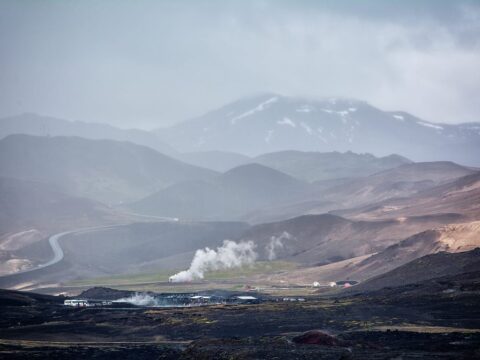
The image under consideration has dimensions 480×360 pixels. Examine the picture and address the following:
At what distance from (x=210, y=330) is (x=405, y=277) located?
45847 millimetres

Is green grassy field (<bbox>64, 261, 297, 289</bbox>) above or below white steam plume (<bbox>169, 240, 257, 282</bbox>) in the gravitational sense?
below

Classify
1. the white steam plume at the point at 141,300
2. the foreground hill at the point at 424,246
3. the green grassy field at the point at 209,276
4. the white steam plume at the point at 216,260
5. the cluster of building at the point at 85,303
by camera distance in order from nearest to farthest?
the cluster of building at the point at 85,303 → the white steam plume at the point at 141,300 → the foreground hill at the point at 424,246 → the green grassy field at the point at 209,276 → the white steam plume at the point at 216,260

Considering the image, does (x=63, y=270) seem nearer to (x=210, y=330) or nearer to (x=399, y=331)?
(x=210, y=330)

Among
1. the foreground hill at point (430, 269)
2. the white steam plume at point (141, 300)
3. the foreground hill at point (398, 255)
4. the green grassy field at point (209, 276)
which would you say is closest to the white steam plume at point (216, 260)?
the green grassy field at point (209, 276)

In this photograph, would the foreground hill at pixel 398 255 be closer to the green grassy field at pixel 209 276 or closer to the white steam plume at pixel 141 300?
the green grassy field at pixel 209 276

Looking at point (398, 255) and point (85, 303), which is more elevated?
point (398, 255)

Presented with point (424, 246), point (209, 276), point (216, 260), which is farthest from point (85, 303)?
point (216, 260)

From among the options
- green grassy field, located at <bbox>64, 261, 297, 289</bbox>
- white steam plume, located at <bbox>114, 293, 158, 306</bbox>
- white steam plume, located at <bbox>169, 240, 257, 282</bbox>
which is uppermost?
white steam plume, located at <bbox>169, 240, 257, 282</bbox>

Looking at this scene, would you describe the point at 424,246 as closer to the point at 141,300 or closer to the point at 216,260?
the point at 141,300

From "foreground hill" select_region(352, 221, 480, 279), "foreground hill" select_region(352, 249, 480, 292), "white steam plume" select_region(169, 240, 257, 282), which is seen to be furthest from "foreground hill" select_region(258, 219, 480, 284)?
"white steam plume" select_region(169, 240, 257, 282)

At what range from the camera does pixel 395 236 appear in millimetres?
183625

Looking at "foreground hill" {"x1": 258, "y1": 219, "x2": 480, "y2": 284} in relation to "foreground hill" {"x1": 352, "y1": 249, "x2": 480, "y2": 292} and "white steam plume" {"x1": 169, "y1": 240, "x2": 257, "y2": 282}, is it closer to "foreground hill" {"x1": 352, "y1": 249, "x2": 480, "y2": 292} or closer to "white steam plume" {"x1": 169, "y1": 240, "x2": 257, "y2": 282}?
"foreground hill" {"x1": 352, "y1": 249, "x2": 480, "y2": 292}

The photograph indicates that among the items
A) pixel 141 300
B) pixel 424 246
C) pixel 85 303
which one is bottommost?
pixel 141 300

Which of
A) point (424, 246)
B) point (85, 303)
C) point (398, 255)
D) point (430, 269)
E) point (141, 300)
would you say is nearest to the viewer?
point (85, 303)
